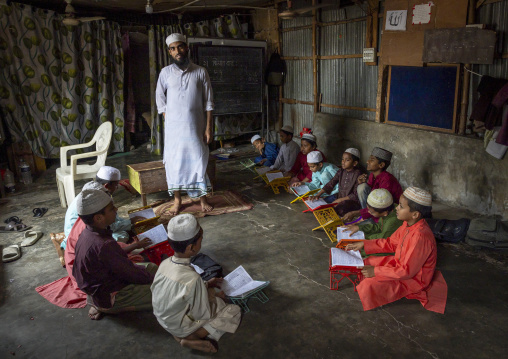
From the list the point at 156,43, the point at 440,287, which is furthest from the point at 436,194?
the point at 156,43

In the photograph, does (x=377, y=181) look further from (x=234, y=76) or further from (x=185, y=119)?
(x=234, y=76)

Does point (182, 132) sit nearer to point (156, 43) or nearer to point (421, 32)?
point (421, 32)

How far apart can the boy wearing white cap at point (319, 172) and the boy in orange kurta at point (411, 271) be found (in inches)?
81.5

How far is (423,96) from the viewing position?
196 inches

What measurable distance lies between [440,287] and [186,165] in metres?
3.08

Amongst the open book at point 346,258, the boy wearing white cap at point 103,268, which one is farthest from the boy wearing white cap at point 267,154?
the boy wearing white cap at point 103,268

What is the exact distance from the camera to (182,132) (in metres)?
4.60

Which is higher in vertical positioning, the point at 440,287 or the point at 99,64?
the point at 99,64

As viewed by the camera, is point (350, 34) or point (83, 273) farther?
point (350, 34)

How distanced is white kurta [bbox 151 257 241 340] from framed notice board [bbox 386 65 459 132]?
3819 mm

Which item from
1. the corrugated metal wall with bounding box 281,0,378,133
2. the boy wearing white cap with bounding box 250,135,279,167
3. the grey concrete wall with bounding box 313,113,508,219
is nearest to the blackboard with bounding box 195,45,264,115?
the corrugated metal wall with bounding box 281,0,378,133

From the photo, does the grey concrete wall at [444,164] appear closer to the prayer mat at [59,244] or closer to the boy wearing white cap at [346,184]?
the boy wearing white cap at [346,184]

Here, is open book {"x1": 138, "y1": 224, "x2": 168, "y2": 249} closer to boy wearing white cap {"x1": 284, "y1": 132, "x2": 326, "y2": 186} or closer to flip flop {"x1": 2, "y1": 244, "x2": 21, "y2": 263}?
flip flop {"x1": 2, "y1": 244, "x2": 21, "y2": 263}

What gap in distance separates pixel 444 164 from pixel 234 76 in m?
4.39
